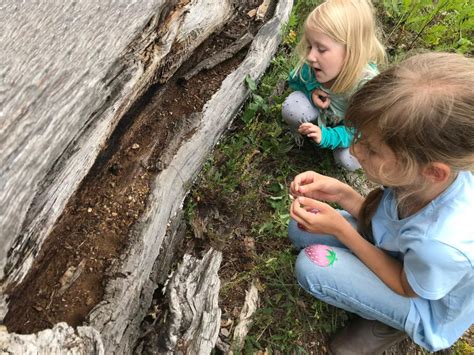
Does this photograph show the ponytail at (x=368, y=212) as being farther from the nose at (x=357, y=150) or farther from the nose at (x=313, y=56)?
the nose at (x=313, y=56)

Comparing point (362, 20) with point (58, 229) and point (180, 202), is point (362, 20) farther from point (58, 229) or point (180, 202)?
point (58, 229)

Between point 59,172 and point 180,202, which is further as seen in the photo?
point 180,202

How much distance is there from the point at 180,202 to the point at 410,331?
126 cm

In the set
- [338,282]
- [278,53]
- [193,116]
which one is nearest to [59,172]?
[193,116]

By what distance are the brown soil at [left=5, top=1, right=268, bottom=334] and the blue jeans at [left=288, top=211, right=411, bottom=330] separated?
87cm

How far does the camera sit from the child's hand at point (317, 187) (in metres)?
2.50

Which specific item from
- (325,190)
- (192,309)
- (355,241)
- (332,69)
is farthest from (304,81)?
(192,309)

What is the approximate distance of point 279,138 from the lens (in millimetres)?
3383

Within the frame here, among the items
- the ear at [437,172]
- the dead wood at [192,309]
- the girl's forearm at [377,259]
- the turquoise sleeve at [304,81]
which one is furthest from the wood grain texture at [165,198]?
the ear at [437,172]

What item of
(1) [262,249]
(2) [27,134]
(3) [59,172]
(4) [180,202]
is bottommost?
(1) [262,249]

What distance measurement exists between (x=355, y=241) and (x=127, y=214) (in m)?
1.08

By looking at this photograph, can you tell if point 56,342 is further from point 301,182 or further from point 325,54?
point 325,54

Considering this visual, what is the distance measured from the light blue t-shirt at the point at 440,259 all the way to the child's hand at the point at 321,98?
108 centimetres

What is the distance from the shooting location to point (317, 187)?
98.9 inches
